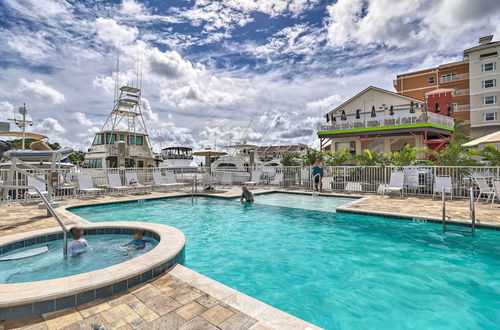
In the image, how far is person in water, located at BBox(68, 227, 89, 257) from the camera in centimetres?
482

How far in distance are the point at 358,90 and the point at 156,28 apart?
73.6 feet

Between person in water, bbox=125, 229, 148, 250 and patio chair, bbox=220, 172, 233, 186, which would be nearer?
person in water, bbox=125, 229, 148, 250

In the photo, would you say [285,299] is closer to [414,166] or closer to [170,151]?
[414,166]

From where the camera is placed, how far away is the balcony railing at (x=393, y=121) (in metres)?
20.1

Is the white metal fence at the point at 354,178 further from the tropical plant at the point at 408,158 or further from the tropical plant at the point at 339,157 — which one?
the tropical plant at the point at 339,157

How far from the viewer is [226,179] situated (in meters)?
16.2

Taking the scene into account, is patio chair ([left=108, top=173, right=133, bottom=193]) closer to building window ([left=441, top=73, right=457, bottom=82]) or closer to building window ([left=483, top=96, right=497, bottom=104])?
building window ([left=483, top=96, right=497, bottom=104])

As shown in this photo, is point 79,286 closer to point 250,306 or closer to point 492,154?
point 250,306

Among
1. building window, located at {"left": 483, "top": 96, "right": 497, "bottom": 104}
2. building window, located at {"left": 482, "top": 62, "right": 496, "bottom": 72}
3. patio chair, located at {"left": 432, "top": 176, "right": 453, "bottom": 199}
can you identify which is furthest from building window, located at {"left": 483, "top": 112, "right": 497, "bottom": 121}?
patio chair, located at {"left": 432, "top": 176, "right": 453, "bottom": 199}

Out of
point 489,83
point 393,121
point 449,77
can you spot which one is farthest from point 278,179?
point 449,77

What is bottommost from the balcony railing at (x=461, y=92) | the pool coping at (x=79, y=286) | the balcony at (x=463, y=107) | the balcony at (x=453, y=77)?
the pool coping at (x=79, y=286)

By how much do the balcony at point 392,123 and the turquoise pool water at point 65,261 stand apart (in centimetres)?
2152

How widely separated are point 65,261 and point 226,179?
1179 centimetres

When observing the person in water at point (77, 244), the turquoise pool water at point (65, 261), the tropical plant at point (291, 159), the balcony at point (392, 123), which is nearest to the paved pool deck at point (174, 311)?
the turquoise pool water at point (65, 261)
